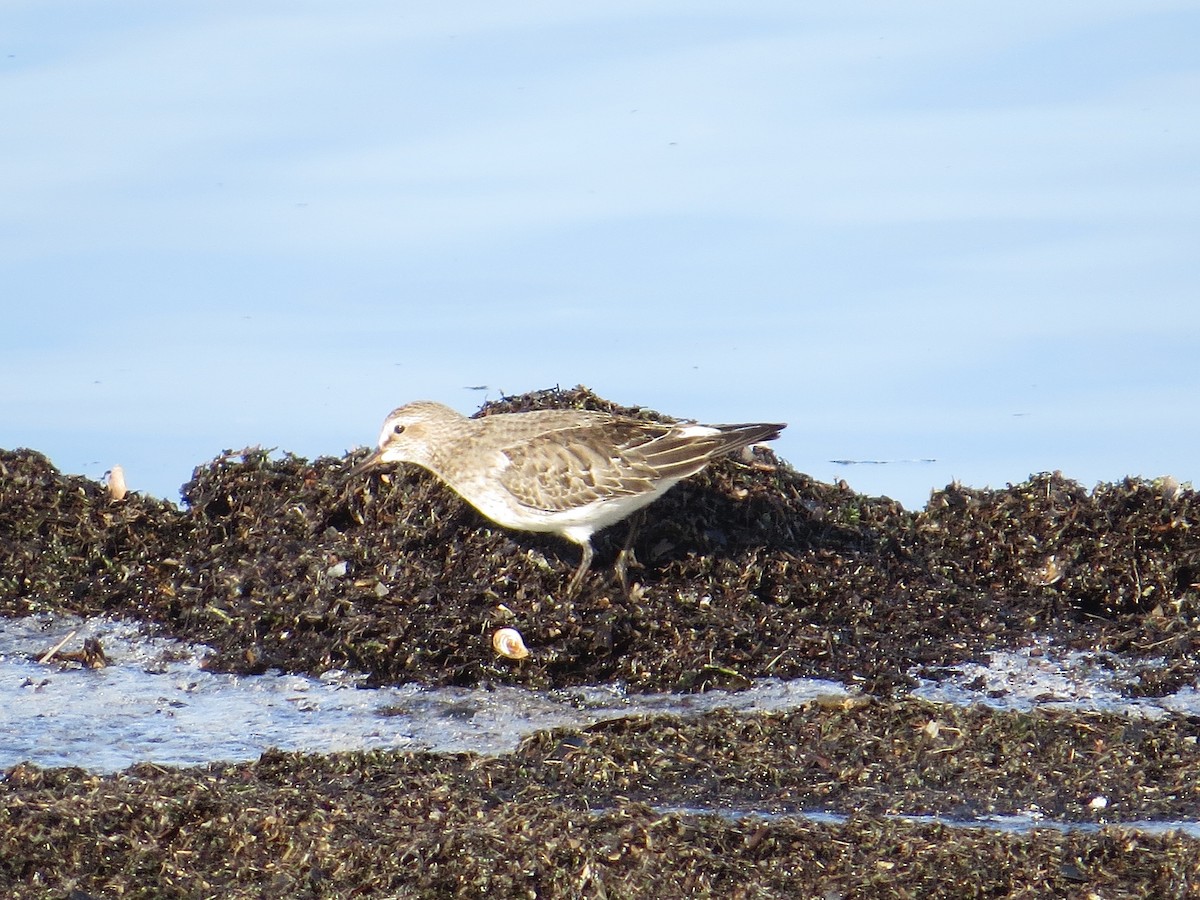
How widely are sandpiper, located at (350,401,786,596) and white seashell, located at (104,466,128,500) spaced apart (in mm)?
1352

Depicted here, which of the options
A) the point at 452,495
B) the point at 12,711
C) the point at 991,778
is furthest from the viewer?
the point at 452,495

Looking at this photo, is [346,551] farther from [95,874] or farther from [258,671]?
[95,874]

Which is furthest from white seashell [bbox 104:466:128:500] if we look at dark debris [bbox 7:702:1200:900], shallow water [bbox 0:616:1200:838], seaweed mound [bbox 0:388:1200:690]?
dark debris [bbox 7:702:1200:900]

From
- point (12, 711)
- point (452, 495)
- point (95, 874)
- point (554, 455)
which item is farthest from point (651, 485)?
point (95, 874)

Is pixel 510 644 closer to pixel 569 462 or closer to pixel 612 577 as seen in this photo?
pixel 612 577

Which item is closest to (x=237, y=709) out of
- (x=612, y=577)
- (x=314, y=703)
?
(x=314, y=703)

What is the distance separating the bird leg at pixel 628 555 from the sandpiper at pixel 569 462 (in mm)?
109

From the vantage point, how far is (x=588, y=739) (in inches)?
230

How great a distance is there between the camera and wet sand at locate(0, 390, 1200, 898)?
4707 millimetres

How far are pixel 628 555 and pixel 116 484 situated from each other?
2955mm

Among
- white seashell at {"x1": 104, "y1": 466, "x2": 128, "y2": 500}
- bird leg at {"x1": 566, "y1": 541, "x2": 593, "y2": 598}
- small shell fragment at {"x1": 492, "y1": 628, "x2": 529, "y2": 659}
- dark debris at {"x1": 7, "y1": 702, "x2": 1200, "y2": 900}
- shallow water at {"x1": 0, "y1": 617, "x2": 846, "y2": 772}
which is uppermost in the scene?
white seashell at {"x1": 104, "y1": 466, "x2": 128, "y2": 500}

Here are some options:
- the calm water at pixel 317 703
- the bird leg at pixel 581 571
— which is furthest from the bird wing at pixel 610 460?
the calm water at pixel 317 703

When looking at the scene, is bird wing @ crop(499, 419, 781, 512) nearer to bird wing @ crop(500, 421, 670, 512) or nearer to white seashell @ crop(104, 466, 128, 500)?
bird wing @ crop(500, 421, 670, 512)

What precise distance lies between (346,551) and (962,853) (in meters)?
3.80
